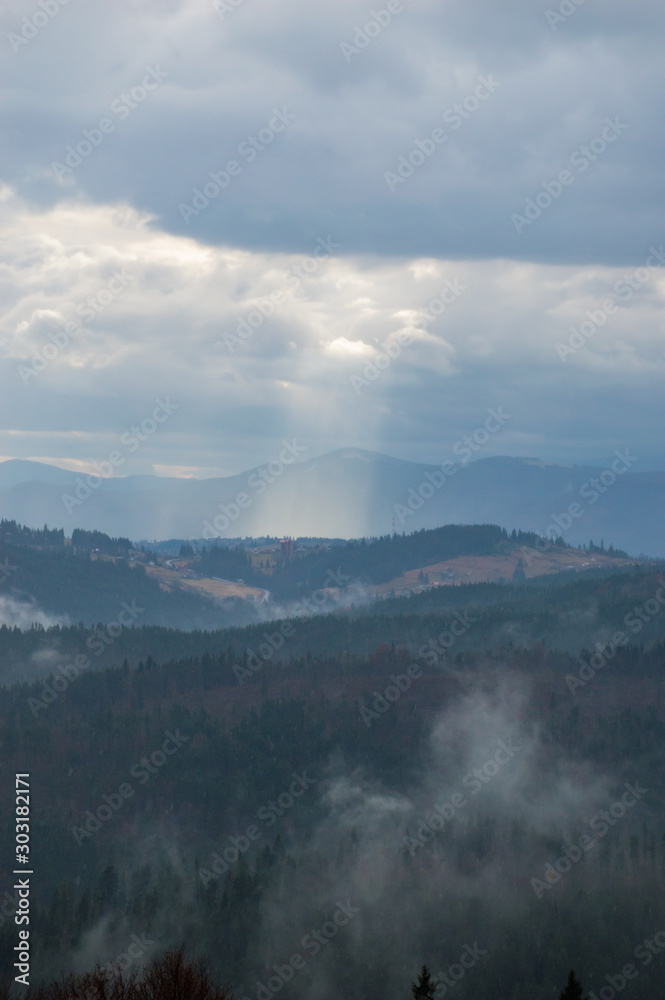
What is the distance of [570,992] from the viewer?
130750mm

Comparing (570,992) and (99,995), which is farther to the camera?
(570,992)

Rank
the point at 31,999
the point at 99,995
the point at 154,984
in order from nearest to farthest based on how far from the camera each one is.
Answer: the point at 99,995 → the point at 154,984 → the point at 31,999

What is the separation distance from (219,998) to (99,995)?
792 inches

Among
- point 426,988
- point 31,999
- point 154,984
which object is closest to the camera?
point 426,988

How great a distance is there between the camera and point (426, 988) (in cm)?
11512

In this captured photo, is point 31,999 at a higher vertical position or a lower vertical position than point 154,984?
lower

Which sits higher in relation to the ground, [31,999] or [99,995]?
[99,995]

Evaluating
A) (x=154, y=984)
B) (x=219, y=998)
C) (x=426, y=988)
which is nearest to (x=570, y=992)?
(x=426, y=988)

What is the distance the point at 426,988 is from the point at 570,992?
1077 inches

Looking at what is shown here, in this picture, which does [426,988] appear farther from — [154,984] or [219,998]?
[154,984]

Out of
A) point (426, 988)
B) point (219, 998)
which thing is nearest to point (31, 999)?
point (219, 998)

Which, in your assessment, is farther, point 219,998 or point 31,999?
point 31,999

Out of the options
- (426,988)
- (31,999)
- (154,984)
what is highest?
(426,988)

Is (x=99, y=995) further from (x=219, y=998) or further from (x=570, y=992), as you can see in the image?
(x=570, y=992)
